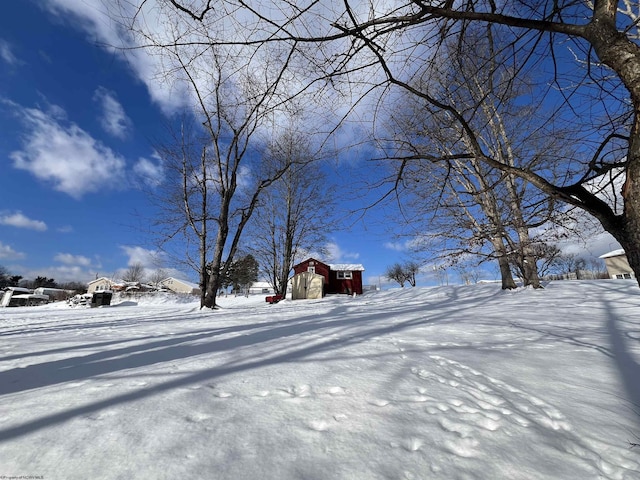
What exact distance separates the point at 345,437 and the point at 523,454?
686mm

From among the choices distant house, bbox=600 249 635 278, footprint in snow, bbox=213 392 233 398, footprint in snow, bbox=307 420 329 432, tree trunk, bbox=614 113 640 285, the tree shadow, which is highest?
distant house, bbox=600 249 635 278

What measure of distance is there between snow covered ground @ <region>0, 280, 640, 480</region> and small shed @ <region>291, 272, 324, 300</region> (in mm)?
19040

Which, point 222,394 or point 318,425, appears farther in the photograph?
point 222,394

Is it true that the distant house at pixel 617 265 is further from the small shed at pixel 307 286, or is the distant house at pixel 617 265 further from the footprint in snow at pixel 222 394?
the footprint in snow at pixel 222 394

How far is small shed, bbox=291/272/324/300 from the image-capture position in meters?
21.5

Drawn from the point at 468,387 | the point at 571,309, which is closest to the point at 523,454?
the point at 468,387

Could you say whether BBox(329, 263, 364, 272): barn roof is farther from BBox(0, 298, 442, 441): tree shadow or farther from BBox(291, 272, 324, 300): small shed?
BBox(0, 298, 442, 441): tree shadow

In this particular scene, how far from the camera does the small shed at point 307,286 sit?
70.6ft

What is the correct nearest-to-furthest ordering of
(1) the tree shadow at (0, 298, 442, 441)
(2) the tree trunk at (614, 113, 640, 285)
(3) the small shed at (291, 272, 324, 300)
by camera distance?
(1) the tree shadow at (0, 298, 442, 441), (2) the tree trunk at (614, 113, 640, 285), (3) the small shed at (291, 272, 324, 300)

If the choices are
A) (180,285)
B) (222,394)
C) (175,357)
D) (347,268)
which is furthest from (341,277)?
(180,285)

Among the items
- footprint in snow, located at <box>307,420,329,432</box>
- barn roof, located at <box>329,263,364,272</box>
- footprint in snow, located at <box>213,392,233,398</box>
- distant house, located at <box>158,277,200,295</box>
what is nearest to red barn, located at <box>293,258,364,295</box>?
barn roof, located at <box>329,263,364,272</box>

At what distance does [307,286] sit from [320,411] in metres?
20.7

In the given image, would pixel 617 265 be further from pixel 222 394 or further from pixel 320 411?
pixel 222 394

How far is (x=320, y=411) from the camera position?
54.1 inches
